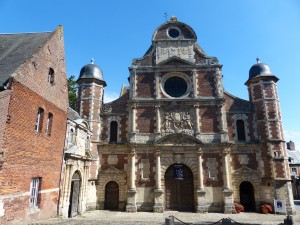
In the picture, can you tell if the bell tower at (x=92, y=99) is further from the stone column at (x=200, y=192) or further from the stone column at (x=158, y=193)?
the stone column at (x=200, y=192)

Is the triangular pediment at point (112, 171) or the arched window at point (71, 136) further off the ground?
the arched window at point (71, 136)

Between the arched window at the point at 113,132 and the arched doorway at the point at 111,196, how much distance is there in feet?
10.3

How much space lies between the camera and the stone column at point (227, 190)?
15.6 metres

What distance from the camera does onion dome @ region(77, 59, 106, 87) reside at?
18686 millimetres

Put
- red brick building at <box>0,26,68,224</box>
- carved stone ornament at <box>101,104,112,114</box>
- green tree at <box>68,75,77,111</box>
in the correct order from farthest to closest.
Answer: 1. green tree at <box>68,75,77,111</box>
2. carved stone ornament at <box>101,104,112,114</box>
3. red brick building at <box>0,26,68,224</box>

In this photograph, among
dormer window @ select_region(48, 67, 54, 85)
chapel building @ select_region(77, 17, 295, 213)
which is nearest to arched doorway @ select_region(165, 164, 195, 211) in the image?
chapel building @ select_region(77, 17, 295, 213)

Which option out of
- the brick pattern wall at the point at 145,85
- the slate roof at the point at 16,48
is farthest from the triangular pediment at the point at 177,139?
the slate roof at the point at 16,48

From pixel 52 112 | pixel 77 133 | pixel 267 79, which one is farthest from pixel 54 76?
pixel 267 79

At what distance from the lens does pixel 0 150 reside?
26.0 feet

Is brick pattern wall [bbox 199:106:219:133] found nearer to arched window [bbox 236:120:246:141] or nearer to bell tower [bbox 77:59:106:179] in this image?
arched window [bbox 236:120:246:141]

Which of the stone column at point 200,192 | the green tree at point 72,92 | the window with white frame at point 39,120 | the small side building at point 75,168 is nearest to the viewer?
the window with white frame at point 39,120

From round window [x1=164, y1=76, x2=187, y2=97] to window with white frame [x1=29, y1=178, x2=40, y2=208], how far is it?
11440 millimetres

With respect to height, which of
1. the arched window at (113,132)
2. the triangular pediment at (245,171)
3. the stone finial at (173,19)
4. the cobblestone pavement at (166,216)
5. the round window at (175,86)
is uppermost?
the stone finial at (173,19)

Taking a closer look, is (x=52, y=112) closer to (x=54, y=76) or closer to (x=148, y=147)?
(x=54, y=76)
